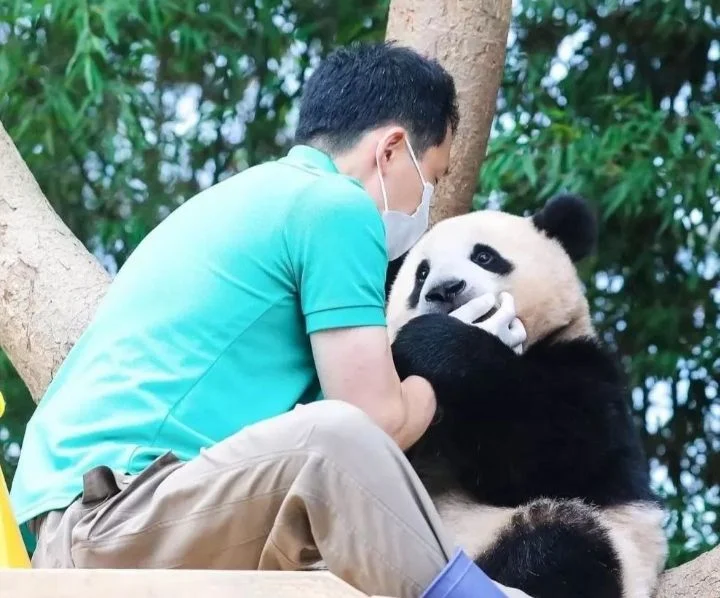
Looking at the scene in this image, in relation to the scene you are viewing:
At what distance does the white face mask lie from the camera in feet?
7.43

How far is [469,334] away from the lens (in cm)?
250

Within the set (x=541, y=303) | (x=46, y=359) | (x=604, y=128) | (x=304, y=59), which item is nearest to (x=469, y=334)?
(x=541, y=303)

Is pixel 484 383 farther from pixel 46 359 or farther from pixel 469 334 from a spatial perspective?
pixel 46 359

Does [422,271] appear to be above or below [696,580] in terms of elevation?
above

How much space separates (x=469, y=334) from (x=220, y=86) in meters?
2.52

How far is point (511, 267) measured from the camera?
2.88 metres

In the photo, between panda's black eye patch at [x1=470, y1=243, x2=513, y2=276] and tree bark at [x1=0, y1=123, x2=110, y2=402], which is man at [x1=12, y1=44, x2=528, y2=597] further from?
tree bark at [x1=0, y1=123, x2=110, y2=402]

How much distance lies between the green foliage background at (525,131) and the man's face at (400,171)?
5.31ft

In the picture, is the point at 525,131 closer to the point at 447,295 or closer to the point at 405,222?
the point at 447,295

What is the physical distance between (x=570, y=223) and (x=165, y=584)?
1779 millimetres

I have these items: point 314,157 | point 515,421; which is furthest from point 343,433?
point 515,421

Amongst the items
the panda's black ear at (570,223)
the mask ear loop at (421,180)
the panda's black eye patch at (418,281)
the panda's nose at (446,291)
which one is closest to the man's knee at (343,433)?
the mask ear loop at (421,180)

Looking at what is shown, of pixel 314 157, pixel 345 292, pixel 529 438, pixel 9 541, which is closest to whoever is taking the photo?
pixel 9 541

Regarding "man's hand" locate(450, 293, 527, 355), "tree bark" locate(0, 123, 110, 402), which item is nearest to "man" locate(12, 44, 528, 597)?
"man's hand" locate(450, 293, 527, 355)
